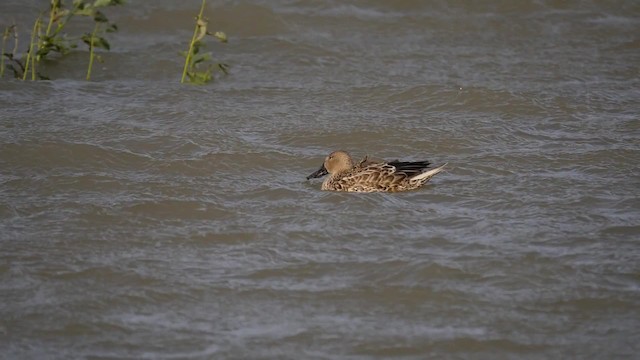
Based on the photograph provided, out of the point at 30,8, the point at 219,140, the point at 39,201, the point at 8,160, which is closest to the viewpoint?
the point at 39,201

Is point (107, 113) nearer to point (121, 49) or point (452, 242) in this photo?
point (121, 49)

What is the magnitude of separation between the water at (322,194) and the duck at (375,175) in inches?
4.4

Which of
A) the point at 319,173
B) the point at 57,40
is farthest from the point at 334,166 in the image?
the point at 57,40

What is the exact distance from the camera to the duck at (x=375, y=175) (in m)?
8.02

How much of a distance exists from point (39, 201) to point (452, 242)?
2.77m

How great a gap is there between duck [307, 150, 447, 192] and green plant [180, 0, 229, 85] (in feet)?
6.80

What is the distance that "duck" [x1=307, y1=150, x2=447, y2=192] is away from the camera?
802cm

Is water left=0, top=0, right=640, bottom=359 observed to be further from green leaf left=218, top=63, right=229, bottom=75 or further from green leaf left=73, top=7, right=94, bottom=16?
green leaf left=73, top=7, right=94, bottom=16

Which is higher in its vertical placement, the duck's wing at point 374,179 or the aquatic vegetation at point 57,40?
the aquatic vegetation at point 57,40

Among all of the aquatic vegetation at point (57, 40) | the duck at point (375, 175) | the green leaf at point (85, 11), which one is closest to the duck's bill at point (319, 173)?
the duck at point (375, 175)

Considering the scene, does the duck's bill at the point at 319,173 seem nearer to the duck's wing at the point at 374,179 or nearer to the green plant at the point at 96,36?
the duck's wing at the point at 374,179

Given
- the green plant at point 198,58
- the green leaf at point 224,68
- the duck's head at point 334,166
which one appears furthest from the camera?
the green leaf at point 224,68

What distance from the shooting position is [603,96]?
1012 centimetres

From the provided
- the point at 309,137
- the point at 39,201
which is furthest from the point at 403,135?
the point at 39,201
